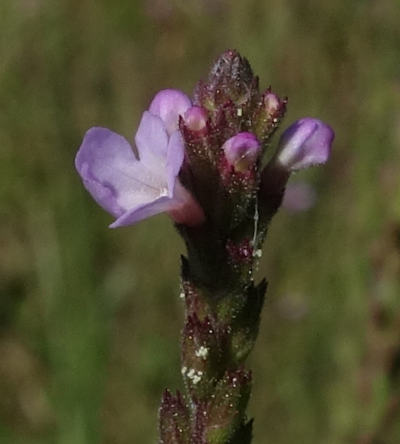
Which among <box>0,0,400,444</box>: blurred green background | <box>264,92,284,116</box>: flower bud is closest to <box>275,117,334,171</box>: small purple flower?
<box>264,92,284,116</box>: flower bud

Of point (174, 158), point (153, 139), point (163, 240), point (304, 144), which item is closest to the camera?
point (174, 158)

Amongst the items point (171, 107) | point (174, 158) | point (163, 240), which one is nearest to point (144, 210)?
point (174, 158)

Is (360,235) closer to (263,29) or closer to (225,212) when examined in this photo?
(263,29)

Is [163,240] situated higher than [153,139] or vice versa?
[163,240]

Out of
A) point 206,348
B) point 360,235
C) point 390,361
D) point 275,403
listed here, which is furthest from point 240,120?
point 275,403

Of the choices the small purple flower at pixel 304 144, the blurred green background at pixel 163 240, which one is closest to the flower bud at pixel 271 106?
the small purple flower at pixel 304 144

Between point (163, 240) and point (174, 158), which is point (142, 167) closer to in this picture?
point (174, 158)
